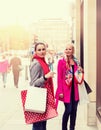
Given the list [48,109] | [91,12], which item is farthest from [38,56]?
[91,12]

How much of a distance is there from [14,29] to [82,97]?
117m

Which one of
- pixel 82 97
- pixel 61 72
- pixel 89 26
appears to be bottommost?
pixel 82 97

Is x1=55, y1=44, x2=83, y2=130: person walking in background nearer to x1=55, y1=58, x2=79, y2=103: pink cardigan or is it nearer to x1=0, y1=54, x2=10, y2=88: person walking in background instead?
x1=55, y1=58, x2=79, y2=103: pink cardigan

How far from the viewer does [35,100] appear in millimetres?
6215

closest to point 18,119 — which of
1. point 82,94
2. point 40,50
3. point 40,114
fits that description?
point 82,94

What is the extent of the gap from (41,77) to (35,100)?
351 millimetres

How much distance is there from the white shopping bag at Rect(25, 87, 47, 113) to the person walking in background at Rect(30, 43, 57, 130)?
0.09 m

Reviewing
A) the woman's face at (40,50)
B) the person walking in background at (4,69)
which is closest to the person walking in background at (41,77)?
the woman's face at (40,50)

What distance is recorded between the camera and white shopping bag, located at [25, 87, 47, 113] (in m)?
6.20

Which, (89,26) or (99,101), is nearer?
(99,101)

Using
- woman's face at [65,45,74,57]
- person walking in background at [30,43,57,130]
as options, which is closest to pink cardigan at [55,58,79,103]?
woman's face at [65,45,74,57]

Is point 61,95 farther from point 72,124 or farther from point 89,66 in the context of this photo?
point 89,66

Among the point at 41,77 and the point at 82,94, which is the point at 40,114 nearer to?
the point at 41,77

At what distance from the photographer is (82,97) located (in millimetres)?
7621
